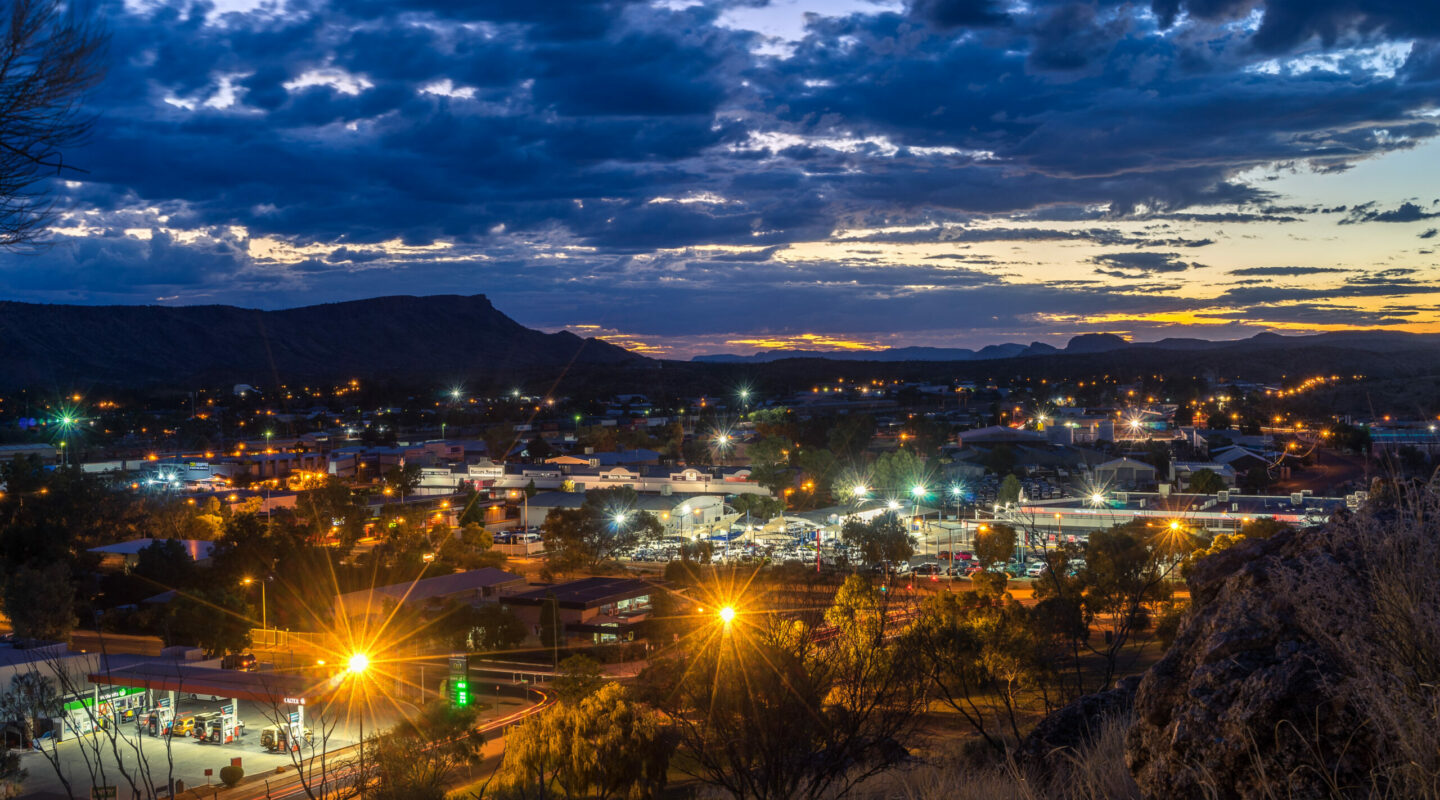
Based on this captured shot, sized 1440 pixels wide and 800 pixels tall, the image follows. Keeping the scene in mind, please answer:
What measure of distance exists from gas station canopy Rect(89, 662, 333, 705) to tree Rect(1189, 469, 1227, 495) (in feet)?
97.9

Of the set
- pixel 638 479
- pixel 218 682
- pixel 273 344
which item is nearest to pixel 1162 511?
pixel 638 479

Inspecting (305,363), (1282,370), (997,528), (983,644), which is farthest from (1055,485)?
(305,363)

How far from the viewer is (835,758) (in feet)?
18.5

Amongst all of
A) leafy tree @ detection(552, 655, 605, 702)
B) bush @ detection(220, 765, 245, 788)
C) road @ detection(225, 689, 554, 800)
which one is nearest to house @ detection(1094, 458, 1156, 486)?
road @ detection(225, 689, 554, 800)

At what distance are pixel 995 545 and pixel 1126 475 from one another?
1525 cm

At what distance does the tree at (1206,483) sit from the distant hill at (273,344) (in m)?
92.0

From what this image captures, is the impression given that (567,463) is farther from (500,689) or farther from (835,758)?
(835,758)

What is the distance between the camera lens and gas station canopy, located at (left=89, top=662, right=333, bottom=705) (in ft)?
51.4

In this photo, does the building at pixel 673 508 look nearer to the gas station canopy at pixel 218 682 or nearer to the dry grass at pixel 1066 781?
the gas station canopy at pixel 218 682

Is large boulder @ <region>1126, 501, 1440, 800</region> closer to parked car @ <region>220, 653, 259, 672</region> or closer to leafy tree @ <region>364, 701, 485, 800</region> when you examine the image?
leafy tree @ <region>364, 701, 485, 800</region>

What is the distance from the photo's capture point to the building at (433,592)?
23672 millimetres

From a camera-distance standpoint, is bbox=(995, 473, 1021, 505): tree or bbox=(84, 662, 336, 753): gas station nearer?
bbox=(84, 662, 336, 753): gas station

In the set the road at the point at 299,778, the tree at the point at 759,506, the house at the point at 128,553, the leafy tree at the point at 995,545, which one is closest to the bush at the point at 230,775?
the road at the point at 299,778

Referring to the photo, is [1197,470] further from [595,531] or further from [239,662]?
[239,662]
